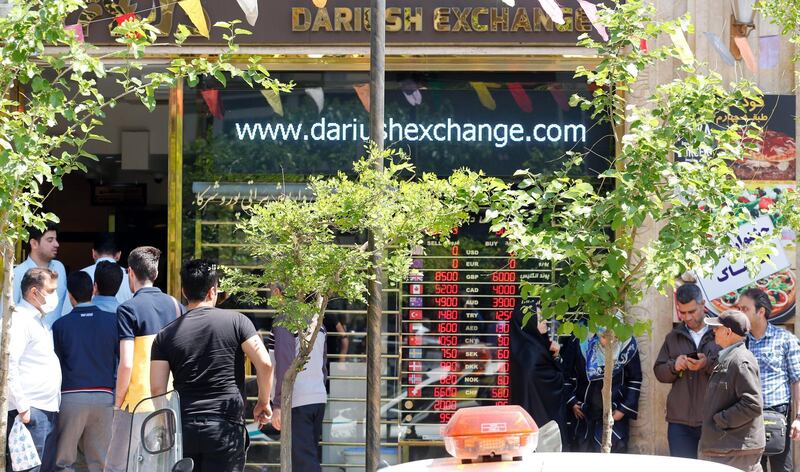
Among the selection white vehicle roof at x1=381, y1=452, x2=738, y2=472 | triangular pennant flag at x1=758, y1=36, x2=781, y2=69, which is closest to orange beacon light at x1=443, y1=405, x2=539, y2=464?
white vehicle roof at x1=381, y1=452, x2=738, y2=472

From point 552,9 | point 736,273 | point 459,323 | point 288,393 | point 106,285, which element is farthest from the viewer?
point 459,323

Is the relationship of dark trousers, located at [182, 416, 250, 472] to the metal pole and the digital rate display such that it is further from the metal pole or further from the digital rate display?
the digital rate display

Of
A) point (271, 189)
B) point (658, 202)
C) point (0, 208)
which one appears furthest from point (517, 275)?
point (0, 208)

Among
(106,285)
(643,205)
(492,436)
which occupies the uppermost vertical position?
(643,205)

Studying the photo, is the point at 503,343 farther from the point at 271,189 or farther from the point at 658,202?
the point at 658,202

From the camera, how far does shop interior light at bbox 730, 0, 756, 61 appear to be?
1005 centimetres

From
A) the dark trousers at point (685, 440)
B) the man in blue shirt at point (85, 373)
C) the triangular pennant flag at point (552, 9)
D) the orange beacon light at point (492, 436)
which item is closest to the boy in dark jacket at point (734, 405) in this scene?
the dark trousers at point (685, 440)

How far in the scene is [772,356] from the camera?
8.62 m

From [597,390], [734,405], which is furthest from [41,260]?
[734,405]

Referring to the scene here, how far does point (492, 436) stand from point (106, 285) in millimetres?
5581

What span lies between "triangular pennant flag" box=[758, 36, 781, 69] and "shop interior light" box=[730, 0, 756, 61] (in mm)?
177

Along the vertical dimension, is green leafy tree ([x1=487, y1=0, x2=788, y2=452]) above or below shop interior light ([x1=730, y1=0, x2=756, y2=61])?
below

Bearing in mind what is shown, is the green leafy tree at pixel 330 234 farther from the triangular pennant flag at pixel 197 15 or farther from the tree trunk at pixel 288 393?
the triangular pennant flag at pixel 197 15

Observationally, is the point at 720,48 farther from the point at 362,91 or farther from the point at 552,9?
the point at 362,91
